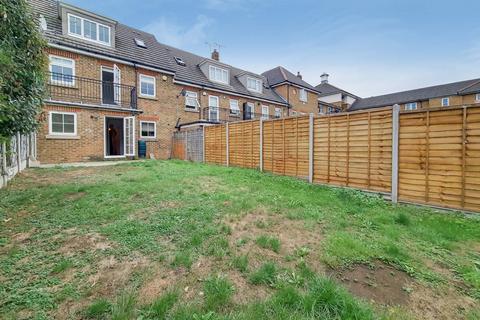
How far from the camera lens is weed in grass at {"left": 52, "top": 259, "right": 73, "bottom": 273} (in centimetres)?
268

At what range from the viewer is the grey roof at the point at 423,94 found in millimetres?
29725

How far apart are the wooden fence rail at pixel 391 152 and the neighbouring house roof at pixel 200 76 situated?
1211 cm

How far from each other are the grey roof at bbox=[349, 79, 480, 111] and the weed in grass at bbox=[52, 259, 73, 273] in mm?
41671

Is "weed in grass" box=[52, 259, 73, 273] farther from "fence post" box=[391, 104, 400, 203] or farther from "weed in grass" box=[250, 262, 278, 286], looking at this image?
"fence post" box=[391, 104, 400, 203]

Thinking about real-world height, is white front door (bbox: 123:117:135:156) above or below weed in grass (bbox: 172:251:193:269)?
above

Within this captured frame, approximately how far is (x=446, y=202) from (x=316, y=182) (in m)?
3.40

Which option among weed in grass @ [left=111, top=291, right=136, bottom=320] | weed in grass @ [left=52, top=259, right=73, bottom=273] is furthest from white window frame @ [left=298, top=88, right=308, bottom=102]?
weed in grass @ [left=111, top=291, right=136, bottom=320]

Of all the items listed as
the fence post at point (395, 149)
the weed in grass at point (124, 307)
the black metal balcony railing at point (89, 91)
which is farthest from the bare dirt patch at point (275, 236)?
the black metal balcony railing at point (89, 91)

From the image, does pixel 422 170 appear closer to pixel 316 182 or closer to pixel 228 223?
pixel 316 182

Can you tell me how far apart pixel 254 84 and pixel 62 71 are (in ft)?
56.5

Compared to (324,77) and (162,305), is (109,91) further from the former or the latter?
(324,77)

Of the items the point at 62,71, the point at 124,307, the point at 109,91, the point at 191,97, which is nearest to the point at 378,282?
the point at 124,307

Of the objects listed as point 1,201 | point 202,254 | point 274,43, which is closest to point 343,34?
point 274,43

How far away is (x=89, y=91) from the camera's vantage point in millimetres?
13555
